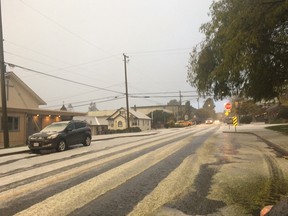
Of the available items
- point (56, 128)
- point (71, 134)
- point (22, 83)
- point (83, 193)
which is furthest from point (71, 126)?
point (22, 83)

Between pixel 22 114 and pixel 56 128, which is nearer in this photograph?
pixel 56 128

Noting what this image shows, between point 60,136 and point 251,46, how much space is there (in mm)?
10765

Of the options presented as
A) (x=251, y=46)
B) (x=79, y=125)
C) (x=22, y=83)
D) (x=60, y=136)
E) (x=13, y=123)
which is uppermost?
(x=22, y=83)

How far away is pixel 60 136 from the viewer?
19.1 m

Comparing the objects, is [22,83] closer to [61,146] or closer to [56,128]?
[56,128]

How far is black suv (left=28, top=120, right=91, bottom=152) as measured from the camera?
61.1 feet

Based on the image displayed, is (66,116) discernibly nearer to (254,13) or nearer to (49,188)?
(254,13)

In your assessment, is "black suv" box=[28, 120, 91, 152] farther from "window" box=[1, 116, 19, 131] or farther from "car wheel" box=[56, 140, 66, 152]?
"window" box=[1, 116, 19, 131]

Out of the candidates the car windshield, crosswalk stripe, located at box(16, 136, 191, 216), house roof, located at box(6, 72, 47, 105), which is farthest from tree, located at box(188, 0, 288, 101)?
house roof, located at box(6, 72, 47, 105)

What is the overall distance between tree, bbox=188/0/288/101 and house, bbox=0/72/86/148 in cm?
1627

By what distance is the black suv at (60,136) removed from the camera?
1862 cm

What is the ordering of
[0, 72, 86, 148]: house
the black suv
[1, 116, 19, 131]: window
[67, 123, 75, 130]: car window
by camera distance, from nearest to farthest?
the black suv, [67, 123, 75, 130]: car window, [1, 116, 19, 131]: window, [0, 72, 86, 148]: house

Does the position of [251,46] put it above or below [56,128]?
above

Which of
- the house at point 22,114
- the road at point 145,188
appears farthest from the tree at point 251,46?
the house at point 22,114
